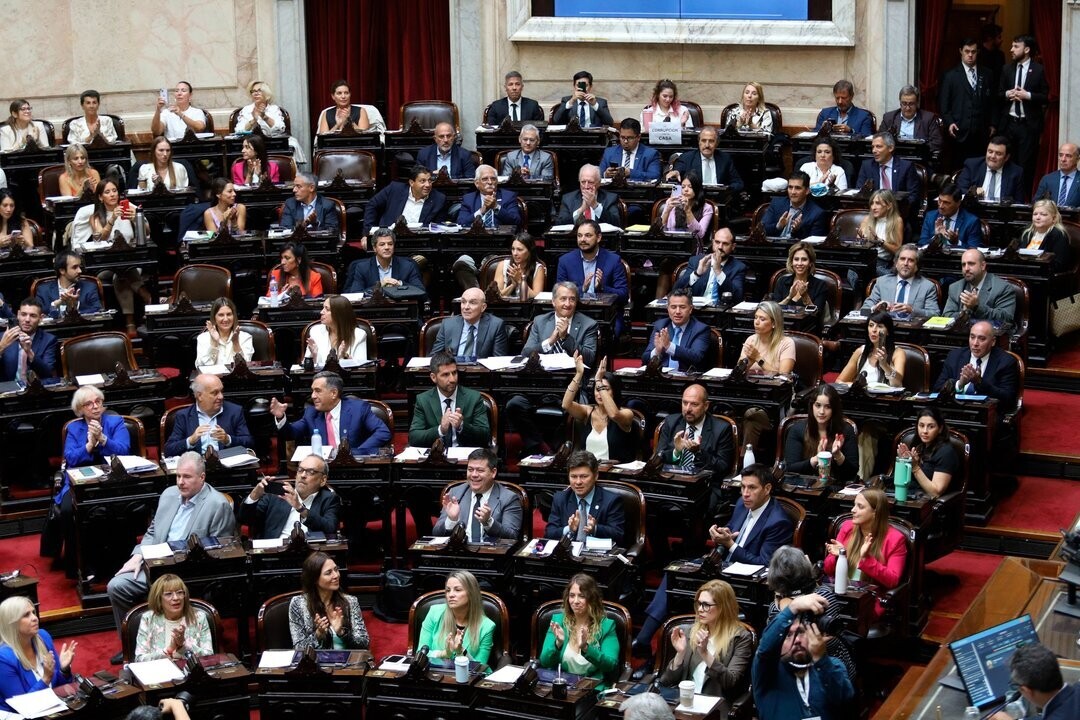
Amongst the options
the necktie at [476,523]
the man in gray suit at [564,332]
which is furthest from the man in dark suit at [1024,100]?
the necktie at [476,523]

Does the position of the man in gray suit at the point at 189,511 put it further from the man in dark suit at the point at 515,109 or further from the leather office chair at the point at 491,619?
the man in dark suit at the point at 515,109

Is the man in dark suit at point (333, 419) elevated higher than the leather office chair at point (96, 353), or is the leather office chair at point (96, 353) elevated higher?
the leather office chair at point (96, 353)

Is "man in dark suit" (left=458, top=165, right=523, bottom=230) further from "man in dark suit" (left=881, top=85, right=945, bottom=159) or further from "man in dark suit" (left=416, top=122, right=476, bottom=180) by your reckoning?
"man in dark suit" (left=881, top=85, right=945, bottom=159)

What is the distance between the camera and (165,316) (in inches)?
448

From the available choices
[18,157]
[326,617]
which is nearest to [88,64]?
[18,157]

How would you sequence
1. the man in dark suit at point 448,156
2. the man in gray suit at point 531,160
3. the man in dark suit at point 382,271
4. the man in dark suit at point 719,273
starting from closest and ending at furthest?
the man in dark suit at point 719,273 → the man in dark suit at point 382,271 → the man in gray suit at point 531,160 → the man in dark suit at point 448,156

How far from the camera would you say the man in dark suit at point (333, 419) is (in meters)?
10.0

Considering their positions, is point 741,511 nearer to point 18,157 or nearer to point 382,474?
point 382,474

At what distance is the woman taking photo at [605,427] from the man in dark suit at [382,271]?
2314 mm

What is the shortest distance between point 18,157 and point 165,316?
3102 millimetres

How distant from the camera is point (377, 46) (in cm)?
1577

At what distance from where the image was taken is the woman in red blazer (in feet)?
27.0

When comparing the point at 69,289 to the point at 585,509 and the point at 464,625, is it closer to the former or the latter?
the point at 585,509

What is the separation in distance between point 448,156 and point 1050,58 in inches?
196
